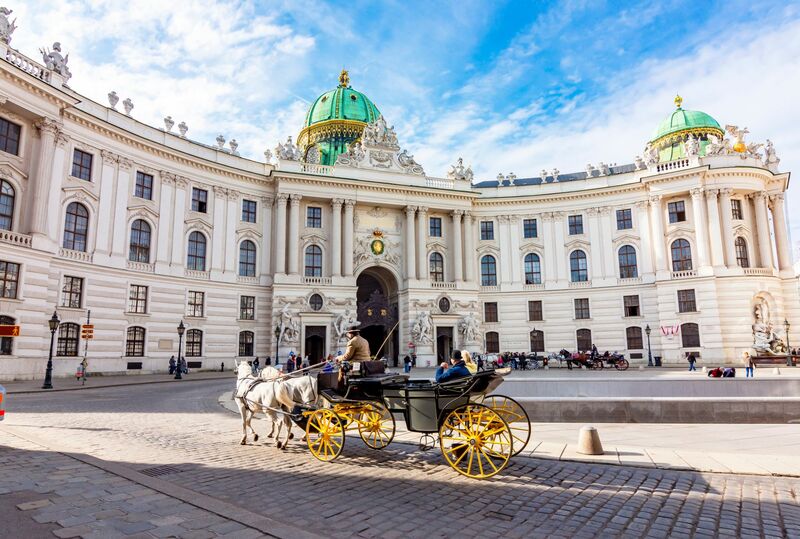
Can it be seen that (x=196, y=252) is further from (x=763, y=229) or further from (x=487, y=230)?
(x=763, y=229)

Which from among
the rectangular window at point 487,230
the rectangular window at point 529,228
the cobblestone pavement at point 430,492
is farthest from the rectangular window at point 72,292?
the rectangular window at point 529,228

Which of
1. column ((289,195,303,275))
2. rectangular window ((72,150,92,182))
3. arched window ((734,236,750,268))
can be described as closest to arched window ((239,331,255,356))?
column ((289,195,303,275))

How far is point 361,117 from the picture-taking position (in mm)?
50062

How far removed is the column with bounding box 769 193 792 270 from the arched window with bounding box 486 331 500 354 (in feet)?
81.0

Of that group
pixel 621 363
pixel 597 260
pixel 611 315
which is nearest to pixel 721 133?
pixel 597 260

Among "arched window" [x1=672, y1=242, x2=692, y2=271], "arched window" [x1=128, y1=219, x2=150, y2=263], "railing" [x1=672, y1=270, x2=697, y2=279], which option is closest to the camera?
"arched window" [x1=128, y1=219, x2=150, y2=263]

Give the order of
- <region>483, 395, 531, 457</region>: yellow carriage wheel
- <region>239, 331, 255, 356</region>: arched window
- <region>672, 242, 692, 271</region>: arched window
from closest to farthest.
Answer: <region>483, 395, 531, 457</region>: yellow carriage wheel → <region>239, 331, 255, 356</region>: arched window → <region>672, 242, 692, 271</region>: arched window

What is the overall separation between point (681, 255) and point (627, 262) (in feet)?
13.9

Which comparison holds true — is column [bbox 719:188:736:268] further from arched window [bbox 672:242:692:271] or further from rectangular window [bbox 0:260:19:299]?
rectangular window [bbox 0:260:19:299]

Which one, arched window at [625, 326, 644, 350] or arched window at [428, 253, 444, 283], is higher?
arched window at [428, 253, 444, 283]

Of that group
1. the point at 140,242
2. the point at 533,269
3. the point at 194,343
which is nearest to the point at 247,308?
the point at 194,343

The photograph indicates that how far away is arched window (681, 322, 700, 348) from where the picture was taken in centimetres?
3809

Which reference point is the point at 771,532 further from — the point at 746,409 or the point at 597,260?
the point at 597,260

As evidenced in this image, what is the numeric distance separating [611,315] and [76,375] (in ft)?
132
